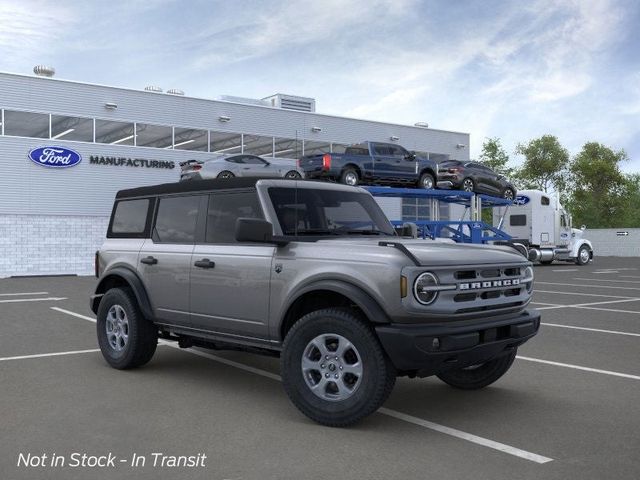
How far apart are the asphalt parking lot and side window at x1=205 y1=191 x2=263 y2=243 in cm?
144

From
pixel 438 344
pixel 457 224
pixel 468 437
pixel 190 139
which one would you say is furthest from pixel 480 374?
pixel 190 139

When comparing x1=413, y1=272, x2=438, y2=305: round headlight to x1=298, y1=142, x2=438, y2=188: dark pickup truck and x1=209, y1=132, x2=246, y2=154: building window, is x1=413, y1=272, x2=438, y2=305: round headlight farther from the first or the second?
x1=209, y1=132, x2=246, y2=154: building window

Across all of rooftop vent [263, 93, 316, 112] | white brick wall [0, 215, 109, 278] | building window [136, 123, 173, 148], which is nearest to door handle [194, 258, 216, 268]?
white brick wall [0, 215, 109, 278]

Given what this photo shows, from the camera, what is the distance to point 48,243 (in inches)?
1074

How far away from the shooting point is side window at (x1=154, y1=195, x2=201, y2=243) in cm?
652

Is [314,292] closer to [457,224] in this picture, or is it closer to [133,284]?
[133,284]

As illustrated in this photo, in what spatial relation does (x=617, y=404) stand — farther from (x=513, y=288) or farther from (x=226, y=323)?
(x=226, y=323)

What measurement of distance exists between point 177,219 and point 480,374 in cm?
332

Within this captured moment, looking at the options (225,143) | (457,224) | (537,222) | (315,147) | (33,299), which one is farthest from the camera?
(315,147)

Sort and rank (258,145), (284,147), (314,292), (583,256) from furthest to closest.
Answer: (284,147), (583,256), (258,145), (314,292)

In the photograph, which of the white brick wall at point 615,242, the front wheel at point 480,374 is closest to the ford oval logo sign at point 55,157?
the front wheel at point 480,374

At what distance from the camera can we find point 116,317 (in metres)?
7.10

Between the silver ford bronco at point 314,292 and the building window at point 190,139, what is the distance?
77.5 feet

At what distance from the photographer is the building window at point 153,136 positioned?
2914 centimetres
